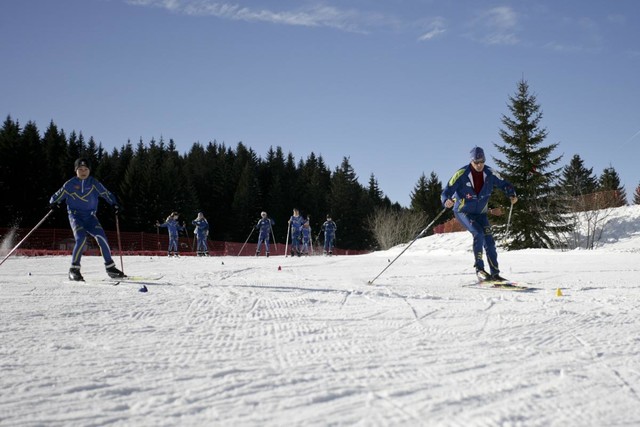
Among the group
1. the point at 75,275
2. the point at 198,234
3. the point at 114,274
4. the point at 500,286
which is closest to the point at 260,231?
the point at 198,234

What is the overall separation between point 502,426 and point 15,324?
3322 millimetres

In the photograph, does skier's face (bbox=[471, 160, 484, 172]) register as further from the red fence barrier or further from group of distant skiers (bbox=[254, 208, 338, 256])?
the red fence barrier

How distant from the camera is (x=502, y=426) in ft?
5.23

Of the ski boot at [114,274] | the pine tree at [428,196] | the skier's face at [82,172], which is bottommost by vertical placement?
the ski boot at [114,274]

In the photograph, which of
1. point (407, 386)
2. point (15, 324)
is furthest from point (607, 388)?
point (15, 324)

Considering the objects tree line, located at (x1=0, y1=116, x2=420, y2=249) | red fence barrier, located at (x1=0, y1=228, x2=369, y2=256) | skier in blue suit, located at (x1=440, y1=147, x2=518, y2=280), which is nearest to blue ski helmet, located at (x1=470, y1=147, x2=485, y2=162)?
skier in blue suit, located at (x1=440, y1=147, x2=518, y2=280)

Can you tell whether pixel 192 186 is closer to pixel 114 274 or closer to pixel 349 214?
pixel 349 214

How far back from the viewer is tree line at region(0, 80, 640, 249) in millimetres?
26312

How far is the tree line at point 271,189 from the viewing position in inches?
1036

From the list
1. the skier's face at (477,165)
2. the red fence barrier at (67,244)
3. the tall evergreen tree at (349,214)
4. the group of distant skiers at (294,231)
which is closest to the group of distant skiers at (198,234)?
the group of distant skiers at (294,231)

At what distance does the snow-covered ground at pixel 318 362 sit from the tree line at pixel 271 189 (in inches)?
508

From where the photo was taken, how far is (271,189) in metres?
69.5

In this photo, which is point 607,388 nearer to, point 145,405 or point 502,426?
point 502,426

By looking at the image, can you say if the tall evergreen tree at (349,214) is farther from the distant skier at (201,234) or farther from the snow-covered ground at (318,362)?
the snow-covered ground at (318,362)
